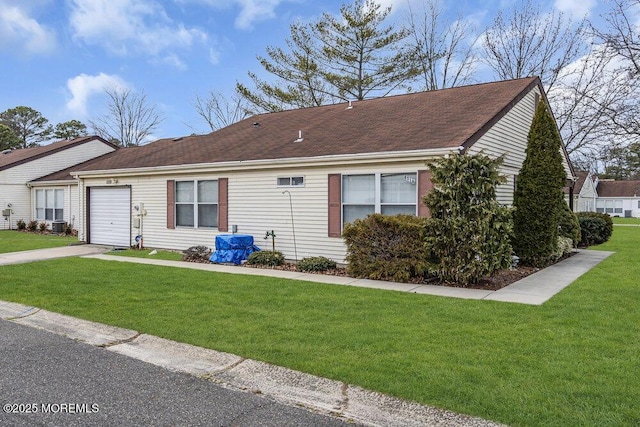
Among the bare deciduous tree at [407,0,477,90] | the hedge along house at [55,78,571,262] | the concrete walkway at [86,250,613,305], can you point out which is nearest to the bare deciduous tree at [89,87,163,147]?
the bare deciduous tree at [407,0,477,90]

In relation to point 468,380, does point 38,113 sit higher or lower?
higher

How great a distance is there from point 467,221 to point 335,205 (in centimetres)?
333

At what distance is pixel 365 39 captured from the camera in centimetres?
2492

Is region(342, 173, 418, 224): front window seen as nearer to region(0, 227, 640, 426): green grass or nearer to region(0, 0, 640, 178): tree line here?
region(0, 227, 640, 426): green grass

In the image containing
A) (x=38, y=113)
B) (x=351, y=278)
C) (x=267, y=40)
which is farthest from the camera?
(x=38, y=113)

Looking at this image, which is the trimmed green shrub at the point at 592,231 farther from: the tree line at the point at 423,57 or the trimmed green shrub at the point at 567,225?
the tree line at the point at 423,57

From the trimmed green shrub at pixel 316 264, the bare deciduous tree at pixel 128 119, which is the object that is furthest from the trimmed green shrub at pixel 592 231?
the bare deciduous tree at pixel 128 119

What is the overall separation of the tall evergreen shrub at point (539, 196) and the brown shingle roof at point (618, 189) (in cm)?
5265

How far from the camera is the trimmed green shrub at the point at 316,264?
1000 centimetres

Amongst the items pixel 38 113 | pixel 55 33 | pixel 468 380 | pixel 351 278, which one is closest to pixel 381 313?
pixel 468 380

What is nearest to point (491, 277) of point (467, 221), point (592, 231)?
point (467, 221)

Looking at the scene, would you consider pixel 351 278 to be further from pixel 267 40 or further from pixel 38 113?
pixel 38 113

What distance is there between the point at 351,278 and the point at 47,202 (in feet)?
63.5

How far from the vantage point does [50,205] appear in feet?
73.5
